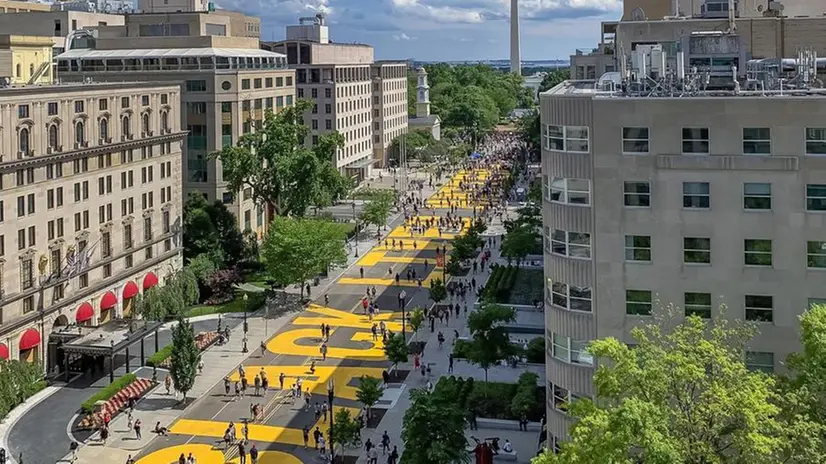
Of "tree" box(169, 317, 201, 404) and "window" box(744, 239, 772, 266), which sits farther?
"tree" box(169, 317, 201, 404)

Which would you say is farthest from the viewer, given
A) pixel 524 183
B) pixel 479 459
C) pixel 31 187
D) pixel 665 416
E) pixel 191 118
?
pixel 524 183

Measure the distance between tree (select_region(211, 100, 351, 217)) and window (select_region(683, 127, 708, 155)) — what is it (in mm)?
52333

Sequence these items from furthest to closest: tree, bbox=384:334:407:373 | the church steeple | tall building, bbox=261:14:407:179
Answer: the church steeple → tall building, bbox=261:14:407:179 → tree, bbox=384:334:407:373

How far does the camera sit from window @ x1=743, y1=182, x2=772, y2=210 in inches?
1246

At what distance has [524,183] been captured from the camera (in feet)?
459

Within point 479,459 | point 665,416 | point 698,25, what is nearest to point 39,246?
point 479,459

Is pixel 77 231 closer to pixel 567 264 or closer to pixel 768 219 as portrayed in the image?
pixel 567 264

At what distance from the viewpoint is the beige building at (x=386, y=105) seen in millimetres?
157000

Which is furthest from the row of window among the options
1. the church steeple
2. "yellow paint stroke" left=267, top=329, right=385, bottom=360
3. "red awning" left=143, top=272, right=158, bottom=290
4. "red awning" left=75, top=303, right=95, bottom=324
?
the church steeple

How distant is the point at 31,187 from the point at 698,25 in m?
41.0

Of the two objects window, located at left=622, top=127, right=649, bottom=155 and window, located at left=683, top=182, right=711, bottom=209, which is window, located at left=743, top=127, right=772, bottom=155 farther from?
window, located at left=622, top=127, right=649, bottom=155

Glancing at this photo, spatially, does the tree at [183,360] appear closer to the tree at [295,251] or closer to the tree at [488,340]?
the tree at [488,340]

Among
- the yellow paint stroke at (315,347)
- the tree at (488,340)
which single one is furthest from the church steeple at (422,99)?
the tree at (488,340)

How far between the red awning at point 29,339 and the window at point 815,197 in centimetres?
4425
